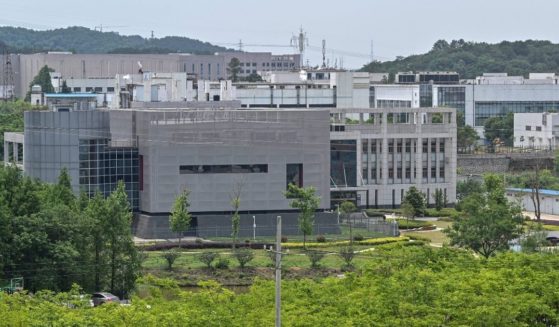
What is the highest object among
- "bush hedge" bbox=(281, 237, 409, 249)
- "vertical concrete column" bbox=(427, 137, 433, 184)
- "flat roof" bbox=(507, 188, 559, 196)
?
"vertical concrete column" bbox=(427, 137, 433, 184)

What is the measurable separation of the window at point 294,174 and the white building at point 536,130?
30.5 metres

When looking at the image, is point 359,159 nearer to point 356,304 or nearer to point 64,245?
point 64,245

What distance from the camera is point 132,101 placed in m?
53.4

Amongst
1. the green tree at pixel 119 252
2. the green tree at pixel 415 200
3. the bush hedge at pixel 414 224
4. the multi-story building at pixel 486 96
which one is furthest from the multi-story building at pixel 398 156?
the multi-story building at pixel 486 96

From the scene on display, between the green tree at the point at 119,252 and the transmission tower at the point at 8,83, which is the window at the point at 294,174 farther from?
the transmission tower at the point at 8,83

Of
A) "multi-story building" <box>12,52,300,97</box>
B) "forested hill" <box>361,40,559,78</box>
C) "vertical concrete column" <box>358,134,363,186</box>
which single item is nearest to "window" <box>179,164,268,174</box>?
"vertical concrete column" <box>358,134,363,186</box>

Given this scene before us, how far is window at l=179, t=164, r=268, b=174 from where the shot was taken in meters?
46.5

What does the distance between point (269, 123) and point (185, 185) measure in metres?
3.20

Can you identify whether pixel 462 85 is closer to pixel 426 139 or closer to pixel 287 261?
pixel 426 139

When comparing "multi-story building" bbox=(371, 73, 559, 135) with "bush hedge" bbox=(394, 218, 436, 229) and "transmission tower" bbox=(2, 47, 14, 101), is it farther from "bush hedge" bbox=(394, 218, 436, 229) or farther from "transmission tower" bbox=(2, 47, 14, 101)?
"bush hedge" bbox=(394, 218, 436, 229)

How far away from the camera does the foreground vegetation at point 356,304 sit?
24.9m

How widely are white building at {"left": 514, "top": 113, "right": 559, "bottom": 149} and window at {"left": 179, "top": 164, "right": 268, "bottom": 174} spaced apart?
103 feet

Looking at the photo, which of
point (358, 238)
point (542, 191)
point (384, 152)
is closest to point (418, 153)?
point (384, 152)

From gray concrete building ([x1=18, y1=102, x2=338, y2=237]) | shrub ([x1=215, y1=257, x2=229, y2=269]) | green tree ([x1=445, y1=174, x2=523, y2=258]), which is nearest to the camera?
green tree ([x1=445, y1=174, x2=523, y2=258])
